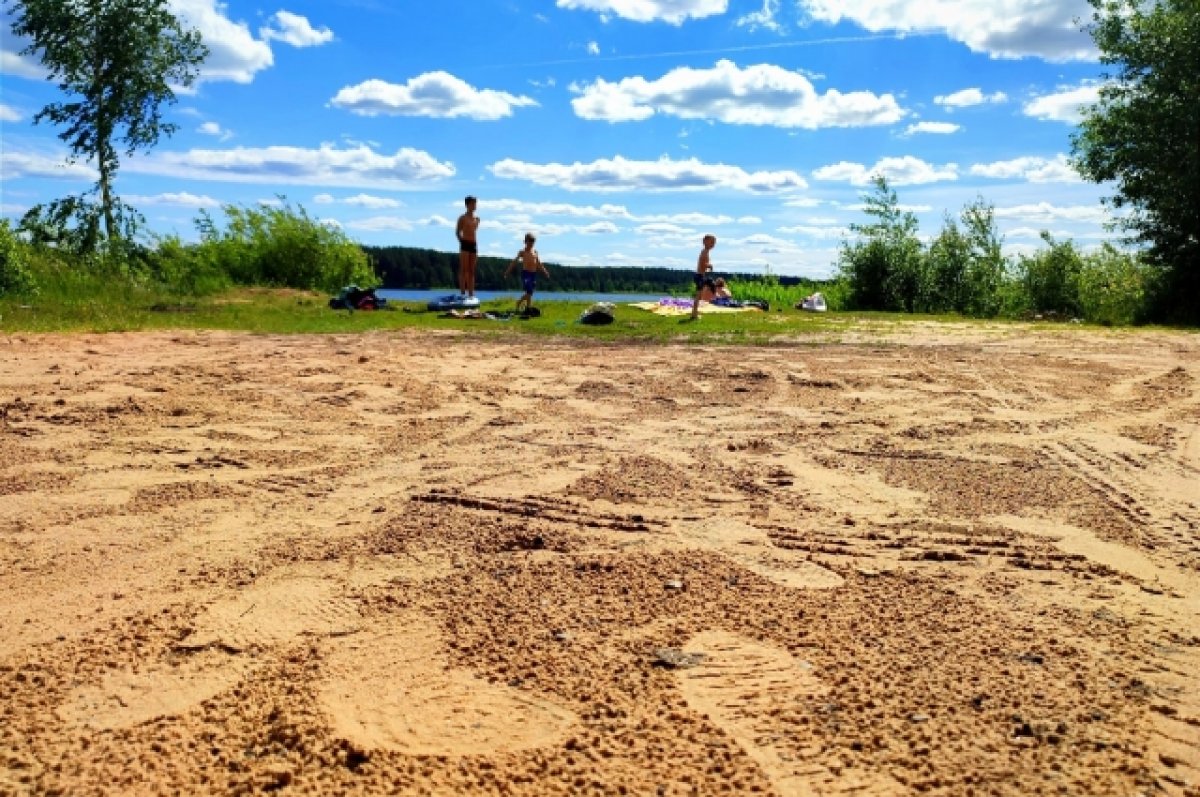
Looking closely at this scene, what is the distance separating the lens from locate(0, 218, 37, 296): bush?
14883mm

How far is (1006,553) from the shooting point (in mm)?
3896

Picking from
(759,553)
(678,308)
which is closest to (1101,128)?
(678,308)

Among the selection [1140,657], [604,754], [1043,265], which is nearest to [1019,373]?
[1140,657]

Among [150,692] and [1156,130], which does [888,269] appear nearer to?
[1156,130]

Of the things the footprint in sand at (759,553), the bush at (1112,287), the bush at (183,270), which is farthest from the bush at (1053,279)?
the footprint in sand at (759,553)

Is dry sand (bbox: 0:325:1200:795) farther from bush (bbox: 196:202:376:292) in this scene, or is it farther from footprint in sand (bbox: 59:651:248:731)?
bush (bbox: 196:202:376:292)

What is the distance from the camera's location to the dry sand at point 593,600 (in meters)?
2.35

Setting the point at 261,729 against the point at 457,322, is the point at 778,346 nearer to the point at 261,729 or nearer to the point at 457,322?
the point at 457,322

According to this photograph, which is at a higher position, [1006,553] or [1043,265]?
[1043,265]

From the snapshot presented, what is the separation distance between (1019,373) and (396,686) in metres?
8.25

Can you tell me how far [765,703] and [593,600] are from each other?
86 cm

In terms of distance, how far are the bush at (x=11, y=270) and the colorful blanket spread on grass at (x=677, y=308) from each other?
1087 cm

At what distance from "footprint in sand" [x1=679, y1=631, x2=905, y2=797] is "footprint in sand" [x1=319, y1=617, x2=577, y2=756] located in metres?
0.44

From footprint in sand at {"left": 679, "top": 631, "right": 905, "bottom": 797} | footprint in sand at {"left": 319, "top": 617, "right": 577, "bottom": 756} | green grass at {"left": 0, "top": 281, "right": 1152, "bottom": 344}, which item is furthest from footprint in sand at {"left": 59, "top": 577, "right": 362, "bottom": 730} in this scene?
green grass at {"left": 0, "top": 281, "right": 1152, "bottom": 344}
